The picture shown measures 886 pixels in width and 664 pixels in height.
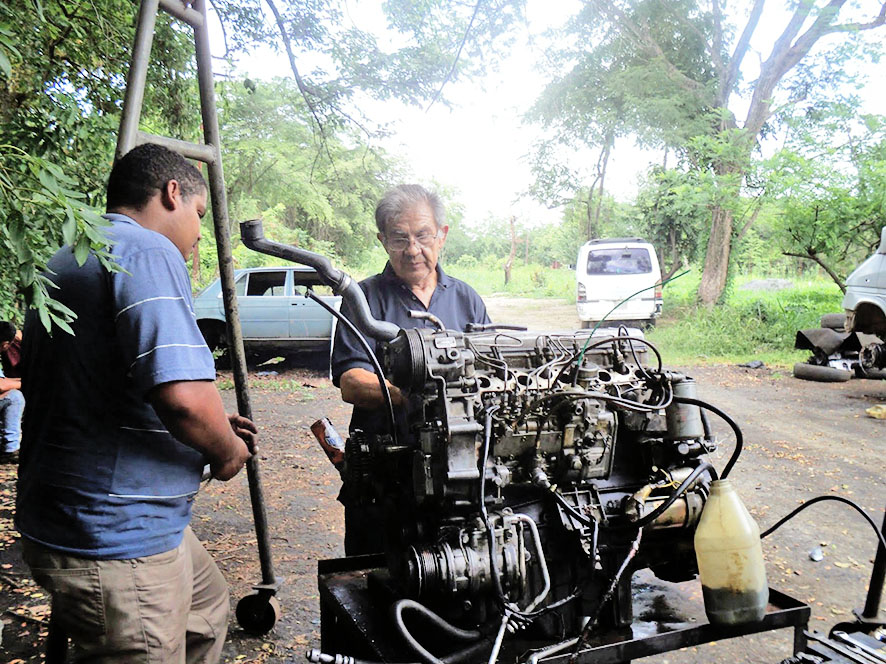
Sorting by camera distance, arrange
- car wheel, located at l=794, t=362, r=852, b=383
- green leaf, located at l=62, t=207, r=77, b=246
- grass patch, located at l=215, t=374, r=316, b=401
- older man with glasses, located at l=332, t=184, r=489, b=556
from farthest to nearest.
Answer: grass patch, located at l=215, t=374, r=316, b=401
car wheel, located at l=794, t=362, r=852, b=383
older man with glasses, located at l=332, t=184, r=489, b=556
green leaf, located at l=62, t=207, r=77, b=246

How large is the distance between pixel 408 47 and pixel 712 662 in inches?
295

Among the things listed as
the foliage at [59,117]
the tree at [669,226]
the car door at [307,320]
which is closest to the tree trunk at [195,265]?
the car door at [307,320]

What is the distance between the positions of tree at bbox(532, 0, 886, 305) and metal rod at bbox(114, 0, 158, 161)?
11.0 meters

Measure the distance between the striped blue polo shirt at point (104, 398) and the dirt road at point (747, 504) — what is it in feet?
4.54

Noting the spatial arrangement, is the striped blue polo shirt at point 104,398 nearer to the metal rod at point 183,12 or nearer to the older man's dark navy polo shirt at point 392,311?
the older man's dark navy polo shirt at point 392,311

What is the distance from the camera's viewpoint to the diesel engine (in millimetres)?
1520

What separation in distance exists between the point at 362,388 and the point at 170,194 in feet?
2.68

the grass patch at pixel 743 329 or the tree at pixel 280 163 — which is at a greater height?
the tree at pixel 280 163

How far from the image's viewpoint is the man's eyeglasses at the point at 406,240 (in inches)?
93.4

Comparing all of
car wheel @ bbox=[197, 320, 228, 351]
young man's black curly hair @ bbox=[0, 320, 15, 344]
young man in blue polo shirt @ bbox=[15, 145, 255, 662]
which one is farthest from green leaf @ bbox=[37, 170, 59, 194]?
car wheel @ bbox=[197, 320, 228, 351]

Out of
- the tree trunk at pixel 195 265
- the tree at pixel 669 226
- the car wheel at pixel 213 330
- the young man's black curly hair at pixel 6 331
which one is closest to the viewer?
the young man's black curly hair at pixel 6 331

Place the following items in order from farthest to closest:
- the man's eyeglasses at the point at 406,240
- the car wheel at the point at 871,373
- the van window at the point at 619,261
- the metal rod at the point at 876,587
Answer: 1. the van window at the point at 619,261
2. the car wheel at the point at 871,373
3. the man's eyeglasses at the point at 406,240
4. the metal rod at the point at 876,587

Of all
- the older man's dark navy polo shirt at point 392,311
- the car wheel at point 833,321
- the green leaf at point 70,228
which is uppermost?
the green leaf at point 70,228

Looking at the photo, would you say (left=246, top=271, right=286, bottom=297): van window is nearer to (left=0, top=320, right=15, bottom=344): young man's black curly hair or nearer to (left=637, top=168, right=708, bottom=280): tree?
(left=0, top=320, right=15, bottom=344): young man's black curly hair
